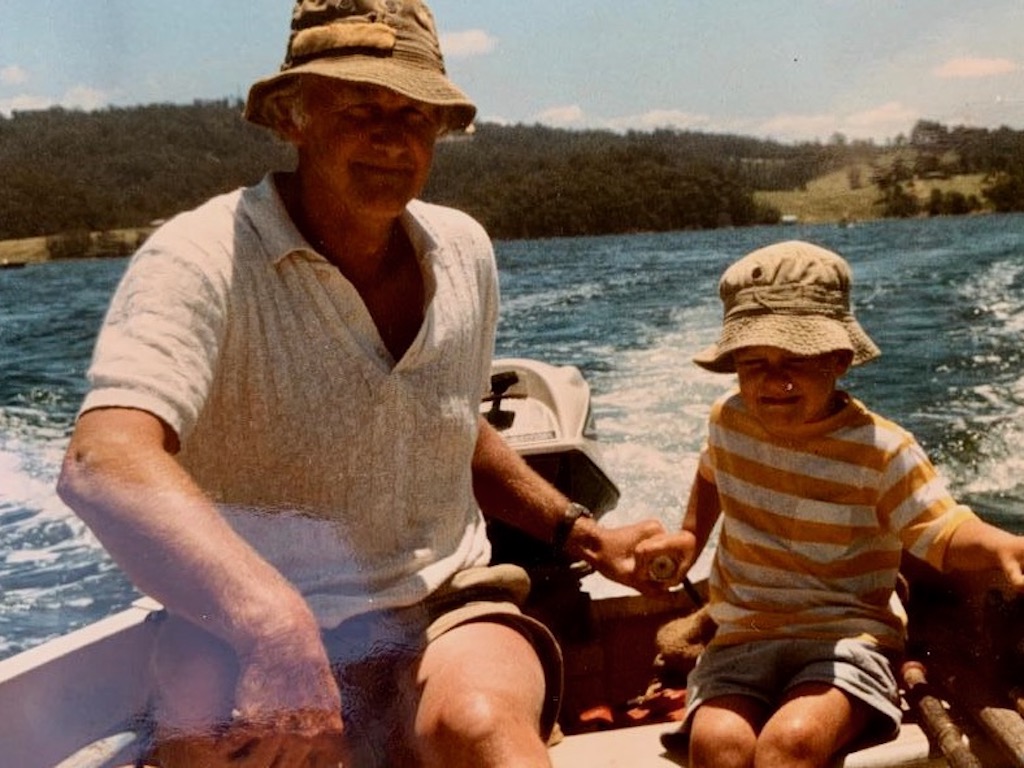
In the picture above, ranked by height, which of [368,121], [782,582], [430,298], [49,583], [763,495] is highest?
[368,121]

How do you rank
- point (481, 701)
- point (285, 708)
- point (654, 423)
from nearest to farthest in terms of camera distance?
point (285, 708), point (481, 701), point (654, 423)

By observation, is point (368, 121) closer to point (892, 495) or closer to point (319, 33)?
point (319, 33)

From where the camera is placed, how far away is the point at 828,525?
198 cm

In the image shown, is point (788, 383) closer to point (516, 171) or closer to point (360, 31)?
point (360, 31)

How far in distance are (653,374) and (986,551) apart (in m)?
8.87

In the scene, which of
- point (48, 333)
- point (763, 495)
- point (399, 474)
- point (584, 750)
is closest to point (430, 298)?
point (399, 474)

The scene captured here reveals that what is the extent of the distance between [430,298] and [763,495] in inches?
27.5

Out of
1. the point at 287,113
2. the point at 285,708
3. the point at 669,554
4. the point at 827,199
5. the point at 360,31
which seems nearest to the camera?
the point at 285,708

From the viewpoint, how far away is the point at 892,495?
6.29 ft

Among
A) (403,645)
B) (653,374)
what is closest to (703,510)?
(403,645)

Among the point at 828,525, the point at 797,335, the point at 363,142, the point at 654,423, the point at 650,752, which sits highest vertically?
the point at 363,142

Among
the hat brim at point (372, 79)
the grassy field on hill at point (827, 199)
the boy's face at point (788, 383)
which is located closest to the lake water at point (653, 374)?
the grassy field on hill at point (827, 199)

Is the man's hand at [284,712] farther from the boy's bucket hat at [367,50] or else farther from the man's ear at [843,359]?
the man's ear at [843,359]

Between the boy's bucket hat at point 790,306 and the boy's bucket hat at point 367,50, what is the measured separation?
1.98 feet
